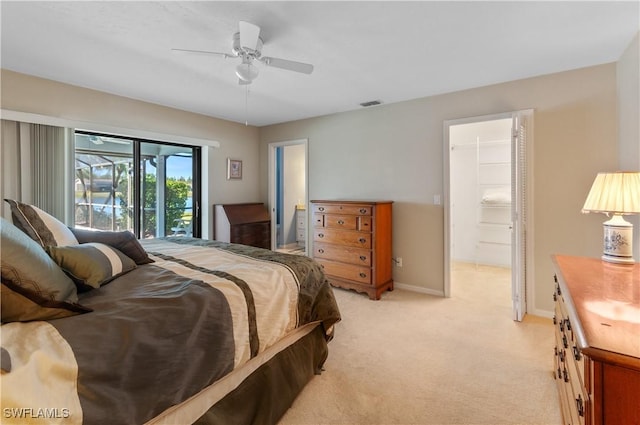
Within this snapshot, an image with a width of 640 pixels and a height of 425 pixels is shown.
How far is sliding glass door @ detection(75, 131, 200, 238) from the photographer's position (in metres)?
3.46

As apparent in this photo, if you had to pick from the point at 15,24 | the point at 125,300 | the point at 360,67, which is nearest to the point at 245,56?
the point at 360,67

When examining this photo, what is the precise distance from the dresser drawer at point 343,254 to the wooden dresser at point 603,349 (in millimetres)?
2258

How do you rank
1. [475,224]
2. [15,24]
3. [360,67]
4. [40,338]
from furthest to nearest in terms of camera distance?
[475,224]
[360,67]
[15,24]
[40,338]

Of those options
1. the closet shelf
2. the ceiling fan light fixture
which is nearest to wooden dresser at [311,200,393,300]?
the ceiling fan light fixture

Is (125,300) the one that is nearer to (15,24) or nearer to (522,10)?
(15,24)

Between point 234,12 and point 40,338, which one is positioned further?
point 234,12

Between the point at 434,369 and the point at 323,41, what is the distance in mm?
2529

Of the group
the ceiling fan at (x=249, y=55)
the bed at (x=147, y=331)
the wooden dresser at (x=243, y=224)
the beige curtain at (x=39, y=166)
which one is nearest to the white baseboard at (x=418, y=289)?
the bed at (x=147, y=331)

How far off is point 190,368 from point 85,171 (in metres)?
3.31

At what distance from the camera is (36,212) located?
1744 millimetres

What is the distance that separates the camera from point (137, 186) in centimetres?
386

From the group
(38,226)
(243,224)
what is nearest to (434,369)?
(38,226)

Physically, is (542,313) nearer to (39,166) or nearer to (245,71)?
(245,71)

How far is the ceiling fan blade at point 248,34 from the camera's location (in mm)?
1874
